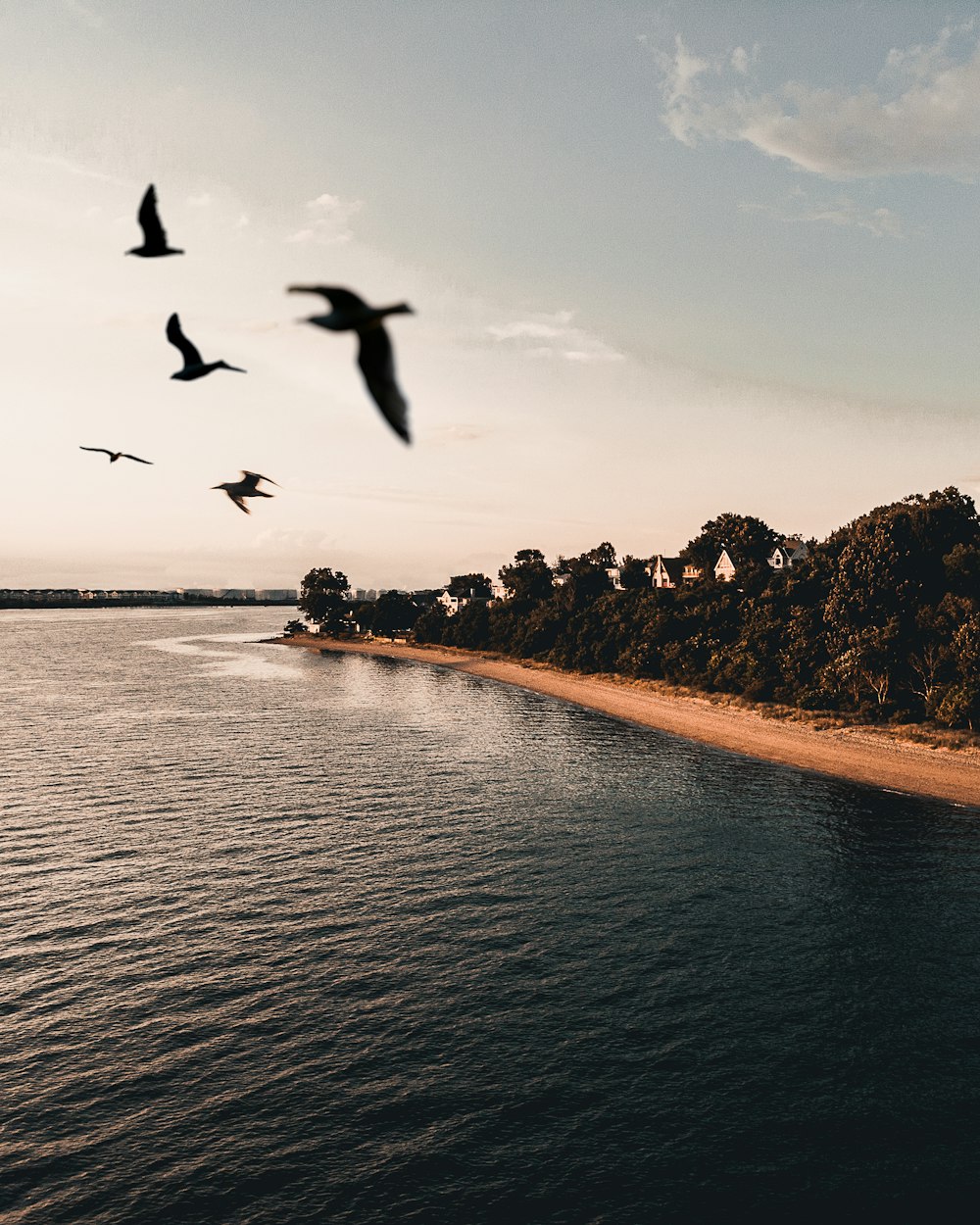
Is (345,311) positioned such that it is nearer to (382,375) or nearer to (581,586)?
(382,375)

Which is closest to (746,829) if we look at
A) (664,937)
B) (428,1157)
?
(664,937)

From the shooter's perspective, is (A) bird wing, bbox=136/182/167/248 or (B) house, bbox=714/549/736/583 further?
(B) house, bbox=714/549/736/583

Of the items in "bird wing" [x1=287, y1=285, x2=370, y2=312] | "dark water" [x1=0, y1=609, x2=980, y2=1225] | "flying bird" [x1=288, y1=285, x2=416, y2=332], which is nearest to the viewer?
"flying bird" [x1=288, y1=285, x2=416, y2=332]

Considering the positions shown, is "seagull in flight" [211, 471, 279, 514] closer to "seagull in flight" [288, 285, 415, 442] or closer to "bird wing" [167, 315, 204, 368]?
"bird wing" [167, 315, 204, 368]

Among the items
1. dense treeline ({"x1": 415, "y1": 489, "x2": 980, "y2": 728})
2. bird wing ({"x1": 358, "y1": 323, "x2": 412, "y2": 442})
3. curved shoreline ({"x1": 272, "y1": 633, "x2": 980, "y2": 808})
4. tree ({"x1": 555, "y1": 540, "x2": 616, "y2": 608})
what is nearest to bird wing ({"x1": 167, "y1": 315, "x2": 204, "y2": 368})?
bird wing ({"x1": 358, "y1": 323, "x2": 412, "y2": 442})

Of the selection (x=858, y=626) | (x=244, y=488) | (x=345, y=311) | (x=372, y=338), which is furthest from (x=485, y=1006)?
(x=858, y=626)

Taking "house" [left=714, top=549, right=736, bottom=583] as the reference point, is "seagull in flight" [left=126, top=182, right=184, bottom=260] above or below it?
below

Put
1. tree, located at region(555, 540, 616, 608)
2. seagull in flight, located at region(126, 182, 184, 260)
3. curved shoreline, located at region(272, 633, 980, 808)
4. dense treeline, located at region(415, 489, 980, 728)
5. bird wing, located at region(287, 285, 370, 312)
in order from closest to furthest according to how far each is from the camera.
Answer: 1. bird wing, located at region(287, 285, 370, 312)
2. seagull in flight, located at region(126, 182, 184, 260)
3. curved shoreline, located at region(272, 633, 980, 808)
4. dense treeline, located at region(415, 489, 980, 728)
5. tree, located at region(555, 540, 616, 608)

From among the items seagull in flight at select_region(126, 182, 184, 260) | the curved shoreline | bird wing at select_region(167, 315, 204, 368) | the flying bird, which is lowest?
the curved shoreline

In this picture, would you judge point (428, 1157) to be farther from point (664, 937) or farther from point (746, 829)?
point (746, 829)
